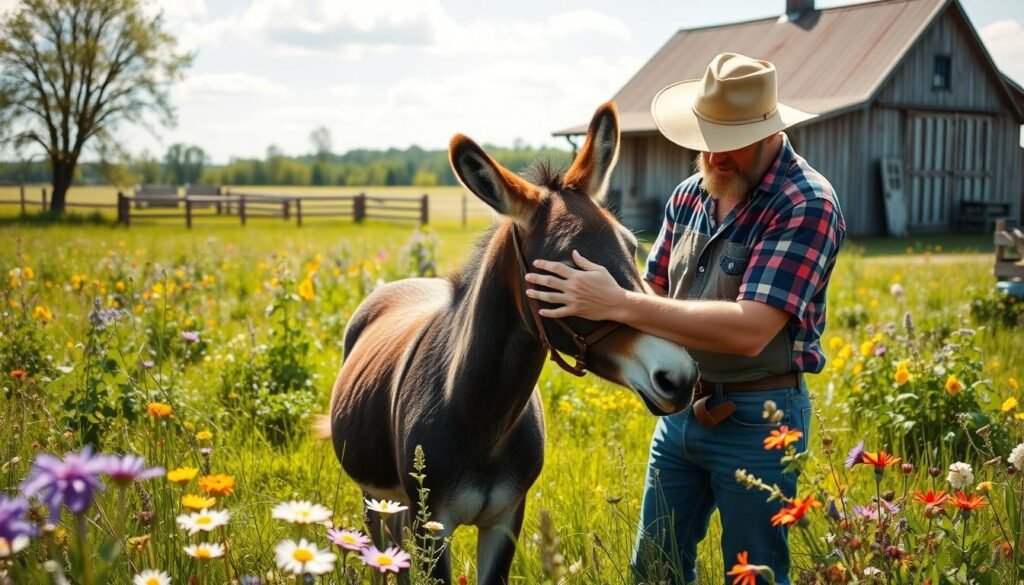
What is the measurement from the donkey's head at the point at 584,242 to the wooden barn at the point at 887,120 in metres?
21.4

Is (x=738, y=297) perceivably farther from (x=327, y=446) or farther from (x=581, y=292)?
(x=327, y=446)

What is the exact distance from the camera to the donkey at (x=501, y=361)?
8.54 feet

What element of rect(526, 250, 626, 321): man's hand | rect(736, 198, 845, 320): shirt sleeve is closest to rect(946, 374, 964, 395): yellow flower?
rect(736, 198, 845, 320): shirt sleeve

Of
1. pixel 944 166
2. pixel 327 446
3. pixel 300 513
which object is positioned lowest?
pixel 327 446

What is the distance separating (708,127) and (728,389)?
0.95m

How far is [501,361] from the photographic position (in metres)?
3.05

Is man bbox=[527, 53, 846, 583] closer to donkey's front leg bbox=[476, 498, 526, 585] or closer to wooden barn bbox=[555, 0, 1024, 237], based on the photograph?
donkey's front leg bbox=[476, 498, 526, 585]

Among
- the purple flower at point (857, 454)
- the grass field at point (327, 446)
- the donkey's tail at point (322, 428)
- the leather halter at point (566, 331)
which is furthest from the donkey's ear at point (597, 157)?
the donkey's tail at point (322, 428)

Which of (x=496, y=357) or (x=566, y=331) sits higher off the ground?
(x=566, y=331)

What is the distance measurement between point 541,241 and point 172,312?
493 centimetres

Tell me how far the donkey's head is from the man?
0.35ft

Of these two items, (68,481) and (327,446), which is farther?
(327,446)

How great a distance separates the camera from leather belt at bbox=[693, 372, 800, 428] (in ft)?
10.0

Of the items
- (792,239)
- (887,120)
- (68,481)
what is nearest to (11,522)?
(68,481)
